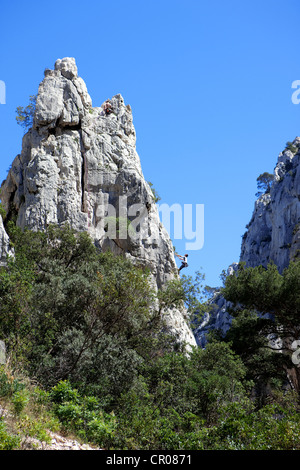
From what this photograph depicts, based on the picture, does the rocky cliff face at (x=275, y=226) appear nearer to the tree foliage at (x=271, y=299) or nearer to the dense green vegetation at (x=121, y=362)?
the tree foliage at (x=271, y=299)

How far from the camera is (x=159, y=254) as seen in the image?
32.4m

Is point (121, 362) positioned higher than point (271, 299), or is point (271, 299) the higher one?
point (271, 299)

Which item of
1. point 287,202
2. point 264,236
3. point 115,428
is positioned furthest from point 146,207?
point 264,236

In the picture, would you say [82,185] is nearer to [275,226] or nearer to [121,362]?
[121,362]

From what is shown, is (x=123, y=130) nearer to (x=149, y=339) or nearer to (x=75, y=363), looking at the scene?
(x=149, y=339)

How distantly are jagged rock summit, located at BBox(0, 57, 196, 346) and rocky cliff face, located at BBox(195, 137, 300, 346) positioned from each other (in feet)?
110

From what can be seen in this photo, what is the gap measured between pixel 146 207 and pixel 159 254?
356 centimetres

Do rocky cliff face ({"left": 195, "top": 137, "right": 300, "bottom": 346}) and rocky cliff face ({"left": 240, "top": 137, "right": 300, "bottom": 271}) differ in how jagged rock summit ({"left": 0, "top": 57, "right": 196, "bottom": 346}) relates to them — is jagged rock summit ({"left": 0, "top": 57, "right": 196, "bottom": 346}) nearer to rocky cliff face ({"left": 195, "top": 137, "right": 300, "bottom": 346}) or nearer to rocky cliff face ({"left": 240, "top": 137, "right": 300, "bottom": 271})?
rocky cliff face ({"left": 195, "top": 137, "right": 300, "bottom": 346})

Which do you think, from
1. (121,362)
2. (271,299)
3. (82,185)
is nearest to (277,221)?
(82,185)

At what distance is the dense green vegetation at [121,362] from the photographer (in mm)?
10719

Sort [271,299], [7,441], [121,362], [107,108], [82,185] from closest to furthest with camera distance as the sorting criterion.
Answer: [7,441], [121,362], [271,299], [82,185], [107,108]

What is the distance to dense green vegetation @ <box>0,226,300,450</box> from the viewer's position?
10719mm

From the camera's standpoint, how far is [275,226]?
252 ft

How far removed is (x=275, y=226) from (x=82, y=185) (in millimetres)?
51435
